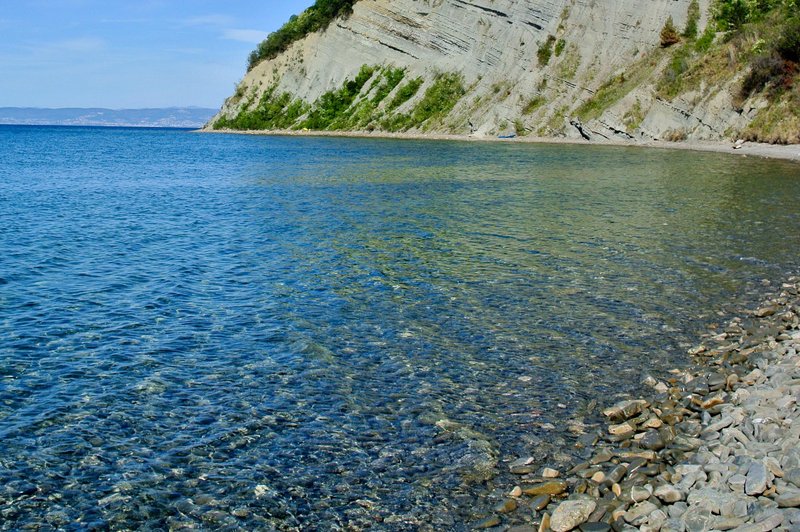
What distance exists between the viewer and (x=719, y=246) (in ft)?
57.7

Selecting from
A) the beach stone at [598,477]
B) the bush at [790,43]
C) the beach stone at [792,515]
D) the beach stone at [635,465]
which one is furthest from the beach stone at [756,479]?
the bush at [790,43]

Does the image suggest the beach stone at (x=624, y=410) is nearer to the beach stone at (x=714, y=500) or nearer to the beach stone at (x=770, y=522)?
the beach stone at (x=714, y=500)

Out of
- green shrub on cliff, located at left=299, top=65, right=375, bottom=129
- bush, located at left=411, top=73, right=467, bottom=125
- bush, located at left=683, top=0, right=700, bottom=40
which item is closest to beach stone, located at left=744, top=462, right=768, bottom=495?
bush, located at left=683, top=0, right=700, bottom=40

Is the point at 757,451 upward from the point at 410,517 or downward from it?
upward

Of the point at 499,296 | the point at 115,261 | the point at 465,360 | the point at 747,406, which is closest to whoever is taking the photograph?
the point at 747,406

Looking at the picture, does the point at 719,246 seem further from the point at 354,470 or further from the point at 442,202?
the point at 354,470

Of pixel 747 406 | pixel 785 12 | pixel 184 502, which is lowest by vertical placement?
pixel 184 502

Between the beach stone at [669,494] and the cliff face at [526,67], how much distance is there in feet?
168

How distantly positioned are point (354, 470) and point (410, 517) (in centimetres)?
104

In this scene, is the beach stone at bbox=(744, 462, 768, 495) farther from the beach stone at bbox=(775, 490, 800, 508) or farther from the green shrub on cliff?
the green shrub on cliff

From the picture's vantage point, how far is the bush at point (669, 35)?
210 ft

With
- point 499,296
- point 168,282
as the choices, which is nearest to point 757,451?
point 499,296

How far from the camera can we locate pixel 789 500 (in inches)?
223

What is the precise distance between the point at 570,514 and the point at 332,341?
18.7 feet
